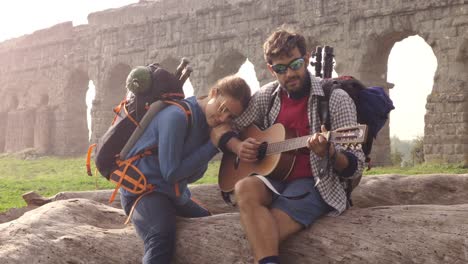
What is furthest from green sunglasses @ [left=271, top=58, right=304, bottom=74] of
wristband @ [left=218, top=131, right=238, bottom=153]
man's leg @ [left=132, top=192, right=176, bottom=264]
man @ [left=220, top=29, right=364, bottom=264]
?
man's leg @ [left=132, top=192, right=176, bottom=264]

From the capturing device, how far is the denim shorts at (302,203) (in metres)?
3.32

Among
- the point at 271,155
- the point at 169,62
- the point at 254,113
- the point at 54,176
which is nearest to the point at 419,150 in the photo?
the point at 169,62

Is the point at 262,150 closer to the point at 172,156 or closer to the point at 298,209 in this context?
the point at 298,209

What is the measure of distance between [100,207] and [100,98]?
1666cm

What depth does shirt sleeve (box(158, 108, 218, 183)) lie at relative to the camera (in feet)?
11.7

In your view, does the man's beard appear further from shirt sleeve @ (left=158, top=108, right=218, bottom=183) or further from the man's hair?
shirt sleeve @ (left=158, top=108, right=218, bottom=183)

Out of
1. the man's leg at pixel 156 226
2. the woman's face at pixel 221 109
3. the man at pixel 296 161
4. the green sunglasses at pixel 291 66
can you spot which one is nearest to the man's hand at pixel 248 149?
the man at pixel 296 161

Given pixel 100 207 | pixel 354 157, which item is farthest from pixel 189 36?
pixel 354 157

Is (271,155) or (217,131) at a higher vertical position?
(217,131)

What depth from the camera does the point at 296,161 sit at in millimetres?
3596

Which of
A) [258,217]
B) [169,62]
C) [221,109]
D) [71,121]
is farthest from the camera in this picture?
[71,121]

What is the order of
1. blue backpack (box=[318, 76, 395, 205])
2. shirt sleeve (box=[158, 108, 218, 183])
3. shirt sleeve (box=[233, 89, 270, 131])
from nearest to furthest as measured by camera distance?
1. blue backpack (box=[318, 76, 395, 205])
2. shirt sleeve (box=[158, 108, 218, 183])
3. shirt sleeve (box=[233, 89, 270, 131])

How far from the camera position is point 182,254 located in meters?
3.60

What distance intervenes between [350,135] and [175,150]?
1.11 meters
